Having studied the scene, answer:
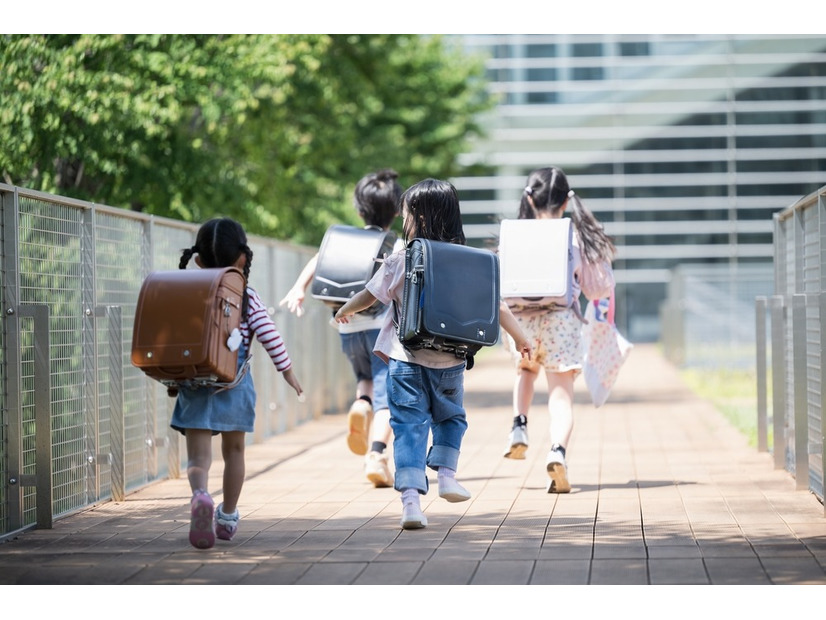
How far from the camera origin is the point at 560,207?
27.1ft

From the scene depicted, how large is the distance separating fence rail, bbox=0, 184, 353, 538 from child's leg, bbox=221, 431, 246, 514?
41.0 inches

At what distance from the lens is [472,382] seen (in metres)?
20.7

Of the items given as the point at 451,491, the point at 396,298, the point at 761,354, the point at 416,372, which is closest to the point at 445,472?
the point at 451,491

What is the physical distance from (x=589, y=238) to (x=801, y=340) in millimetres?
1433

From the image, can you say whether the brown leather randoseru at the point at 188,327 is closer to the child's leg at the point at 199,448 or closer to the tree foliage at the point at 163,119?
the child's leg at the point at 199,448

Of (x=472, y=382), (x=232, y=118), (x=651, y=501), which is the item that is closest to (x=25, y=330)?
(x=651, y=501)

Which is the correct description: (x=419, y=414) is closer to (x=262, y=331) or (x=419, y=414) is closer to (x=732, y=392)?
(x=262, y=331)

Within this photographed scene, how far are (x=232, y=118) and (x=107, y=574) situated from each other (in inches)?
399

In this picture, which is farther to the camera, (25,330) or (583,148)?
(583,148)

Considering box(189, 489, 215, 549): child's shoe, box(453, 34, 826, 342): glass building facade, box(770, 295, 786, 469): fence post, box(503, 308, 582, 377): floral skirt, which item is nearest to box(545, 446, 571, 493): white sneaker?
box(503, 308, 582, 377): floral skirt

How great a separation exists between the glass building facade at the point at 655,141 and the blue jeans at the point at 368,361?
98.6 ft

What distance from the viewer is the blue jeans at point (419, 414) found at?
636 cm

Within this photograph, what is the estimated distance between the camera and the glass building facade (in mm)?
38188
